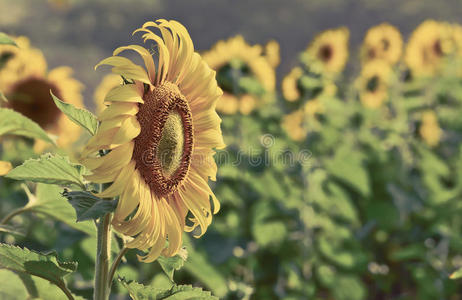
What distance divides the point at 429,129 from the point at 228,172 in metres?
1.52

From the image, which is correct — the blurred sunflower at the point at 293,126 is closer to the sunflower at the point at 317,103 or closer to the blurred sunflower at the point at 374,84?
the sunflower at the point at 317,103

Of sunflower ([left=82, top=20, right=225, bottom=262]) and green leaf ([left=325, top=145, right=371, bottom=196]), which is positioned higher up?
green leaf ([left=325, top=145, right=371, bottom=196])

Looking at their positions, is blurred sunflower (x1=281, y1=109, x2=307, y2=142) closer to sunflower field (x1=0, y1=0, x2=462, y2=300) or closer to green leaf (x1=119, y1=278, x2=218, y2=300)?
sunflower field (x1=0, y1=0, x2=462, y2=300)

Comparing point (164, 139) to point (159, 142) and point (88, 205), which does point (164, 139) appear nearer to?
point (159, 142)

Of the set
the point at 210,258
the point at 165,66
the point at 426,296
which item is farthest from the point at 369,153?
the point at 165,66

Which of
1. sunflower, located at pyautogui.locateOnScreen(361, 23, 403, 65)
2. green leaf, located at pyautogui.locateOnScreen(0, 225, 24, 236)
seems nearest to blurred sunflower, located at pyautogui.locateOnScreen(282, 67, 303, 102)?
sunflower, located at pyautogui.locateOnScreen(361, 23, 403, 65)

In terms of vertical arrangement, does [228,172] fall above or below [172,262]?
above

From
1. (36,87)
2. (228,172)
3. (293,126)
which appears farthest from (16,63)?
(293,126)

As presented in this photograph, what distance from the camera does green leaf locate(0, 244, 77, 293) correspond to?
652 millimetres

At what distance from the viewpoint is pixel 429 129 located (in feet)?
10.9

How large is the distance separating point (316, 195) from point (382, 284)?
654 millimetres

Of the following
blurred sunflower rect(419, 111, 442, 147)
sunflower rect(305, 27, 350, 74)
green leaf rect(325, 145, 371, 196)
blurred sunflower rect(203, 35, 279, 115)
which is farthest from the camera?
sunflower rect(305, 27, 350, 74)

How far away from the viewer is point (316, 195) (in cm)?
243

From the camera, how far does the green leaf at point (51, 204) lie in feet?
2.89
